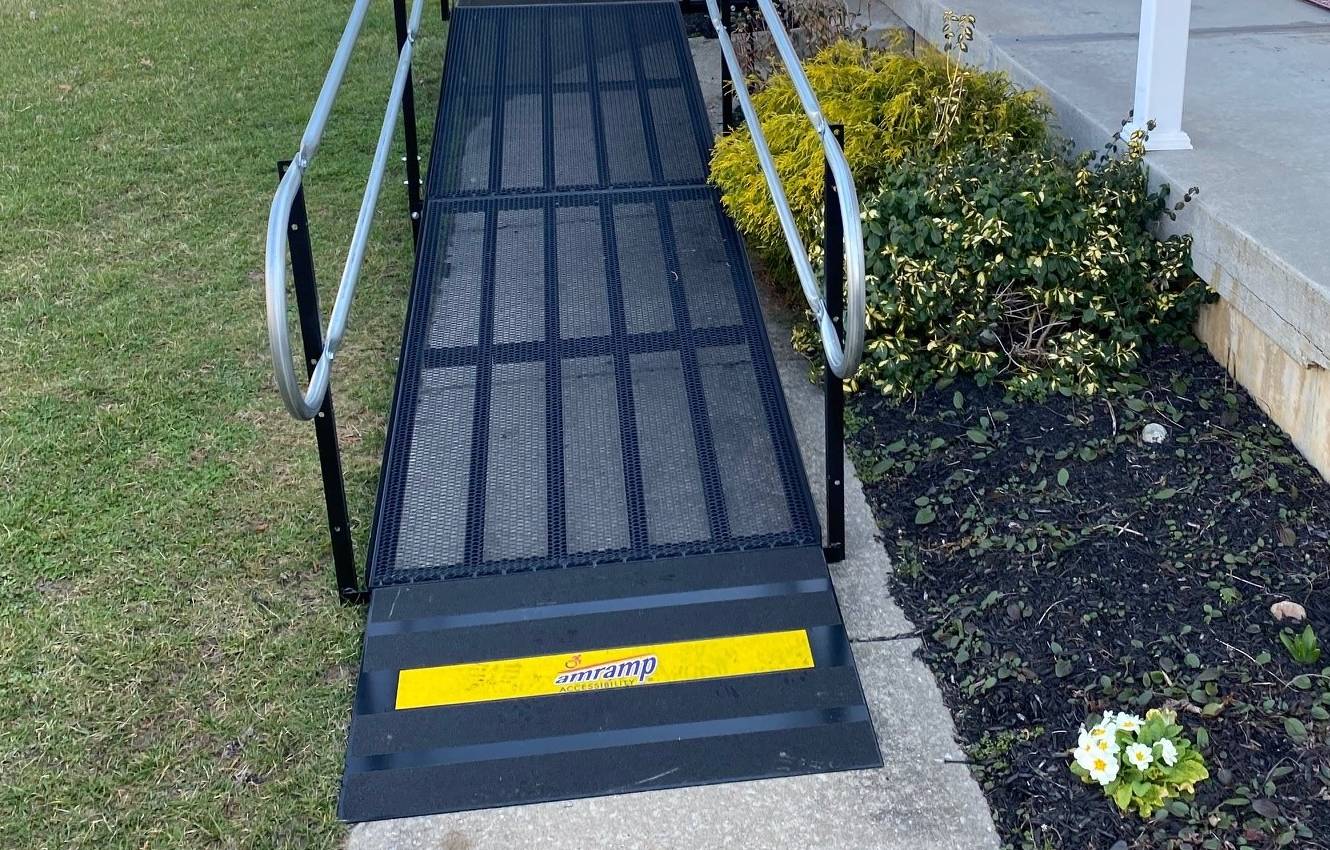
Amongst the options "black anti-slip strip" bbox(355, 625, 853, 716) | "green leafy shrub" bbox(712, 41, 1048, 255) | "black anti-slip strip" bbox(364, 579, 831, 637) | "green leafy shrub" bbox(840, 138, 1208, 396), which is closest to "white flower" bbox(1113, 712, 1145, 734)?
"black anti-slip strip" bbox(355, 625, 853, 716)

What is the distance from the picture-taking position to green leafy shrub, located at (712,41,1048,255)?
399cm

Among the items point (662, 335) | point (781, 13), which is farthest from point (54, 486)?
point (781, 13)

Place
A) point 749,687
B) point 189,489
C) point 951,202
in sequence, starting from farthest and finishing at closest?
point 951,202 < point 189,489 < point 749,687

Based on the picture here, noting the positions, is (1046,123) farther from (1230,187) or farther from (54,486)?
(54,486)

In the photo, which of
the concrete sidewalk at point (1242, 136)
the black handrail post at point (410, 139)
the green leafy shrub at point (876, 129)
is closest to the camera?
the concrete sidewalk at point (1242, 136)

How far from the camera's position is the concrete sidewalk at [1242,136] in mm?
3098

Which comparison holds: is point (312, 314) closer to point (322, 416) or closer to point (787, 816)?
point (322, 416)

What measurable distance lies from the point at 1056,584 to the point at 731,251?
5.76 feet

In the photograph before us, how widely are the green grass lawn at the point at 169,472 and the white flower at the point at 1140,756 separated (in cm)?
154

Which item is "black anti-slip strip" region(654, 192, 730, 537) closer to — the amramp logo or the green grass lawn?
the amramp logo

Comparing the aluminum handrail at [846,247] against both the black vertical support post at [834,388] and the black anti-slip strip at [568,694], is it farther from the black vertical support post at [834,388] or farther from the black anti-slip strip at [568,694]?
the black anti-slip strip at [568,694]

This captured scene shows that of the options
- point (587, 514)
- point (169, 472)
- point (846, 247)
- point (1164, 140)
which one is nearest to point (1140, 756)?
point (846, 247)

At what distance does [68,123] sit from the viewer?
20.5 ft

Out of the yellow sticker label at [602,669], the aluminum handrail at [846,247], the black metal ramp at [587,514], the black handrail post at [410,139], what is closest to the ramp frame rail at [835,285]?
the aluminum handrail at [846,247]
